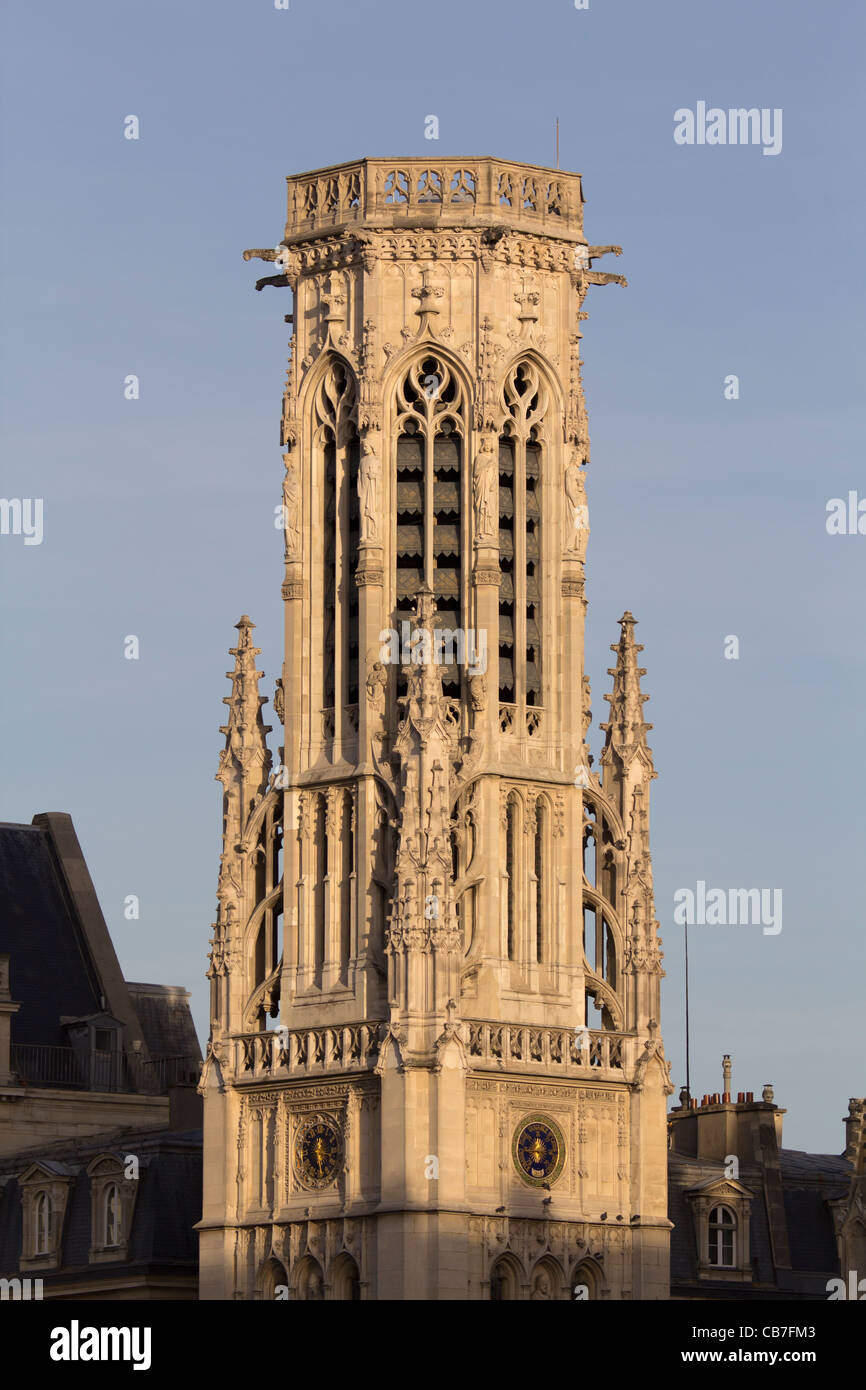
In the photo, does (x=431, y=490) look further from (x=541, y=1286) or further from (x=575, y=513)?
(x=541, y=1286)

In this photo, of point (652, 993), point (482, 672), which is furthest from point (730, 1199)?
point (482, 672)

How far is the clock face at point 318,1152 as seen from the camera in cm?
9244

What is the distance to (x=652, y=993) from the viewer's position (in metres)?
95.3

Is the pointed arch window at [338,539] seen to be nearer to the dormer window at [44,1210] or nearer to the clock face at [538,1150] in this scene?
the clock face at [538,1150]

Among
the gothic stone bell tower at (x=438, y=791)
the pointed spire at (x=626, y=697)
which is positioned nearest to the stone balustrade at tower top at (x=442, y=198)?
the gothic stone bell tower at (x=438, y=791)

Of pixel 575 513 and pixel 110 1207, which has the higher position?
pixel 575 513

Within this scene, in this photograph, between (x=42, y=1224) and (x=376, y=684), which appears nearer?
(x=376, y=684)

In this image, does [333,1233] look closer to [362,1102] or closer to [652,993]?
[362,1102]

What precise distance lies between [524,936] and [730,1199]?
11.3 meters

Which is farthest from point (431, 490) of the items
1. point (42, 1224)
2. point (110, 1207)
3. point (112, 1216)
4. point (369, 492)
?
point (42, 1224)

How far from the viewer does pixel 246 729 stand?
97.0m

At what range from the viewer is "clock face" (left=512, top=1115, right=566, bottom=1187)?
92312mm

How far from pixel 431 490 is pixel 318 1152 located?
52.5 ft

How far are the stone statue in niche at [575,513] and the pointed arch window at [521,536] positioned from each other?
688 mm
